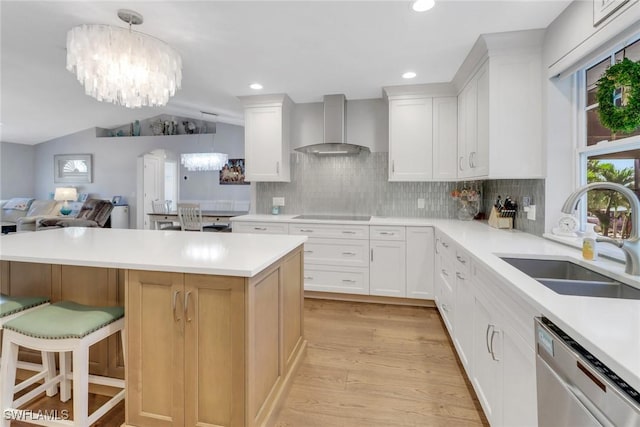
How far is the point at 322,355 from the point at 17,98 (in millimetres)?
6504

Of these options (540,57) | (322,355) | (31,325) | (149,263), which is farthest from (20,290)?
(540,57)

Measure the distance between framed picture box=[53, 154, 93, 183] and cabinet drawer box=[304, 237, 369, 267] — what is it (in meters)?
7.61

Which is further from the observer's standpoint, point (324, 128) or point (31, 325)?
point (324, 128)

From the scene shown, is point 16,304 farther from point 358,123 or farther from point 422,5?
point 358,123

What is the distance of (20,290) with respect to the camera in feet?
6.25

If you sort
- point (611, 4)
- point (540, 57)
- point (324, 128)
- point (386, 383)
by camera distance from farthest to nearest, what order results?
1. point (324, 128)
2. point (540, 57)
3. point (386, 383)
4. point (611, 4)

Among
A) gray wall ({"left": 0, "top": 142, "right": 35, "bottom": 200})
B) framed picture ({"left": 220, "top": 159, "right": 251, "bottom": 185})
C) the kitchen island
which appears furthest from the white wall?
gray wall ({"left": 0, "top": 142, "right": 35, "bottom": 200})

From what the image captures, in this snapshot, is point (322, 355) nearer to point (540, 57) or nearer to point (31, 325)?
point (31, 325)

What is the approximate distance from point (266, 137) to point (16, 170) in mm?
8492

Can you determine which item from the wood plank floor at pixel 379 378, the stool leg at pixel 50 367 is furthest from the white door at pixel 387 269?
the stool leg at pixel 50 367

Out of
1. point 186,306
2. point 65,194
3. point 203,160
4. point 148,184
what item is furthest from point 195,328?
point 65,194

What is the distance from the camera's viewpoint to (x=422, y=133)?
343cm

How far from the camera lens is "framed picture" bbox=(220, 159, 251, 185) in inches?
281

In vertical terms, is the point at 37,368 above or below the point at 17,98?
below
